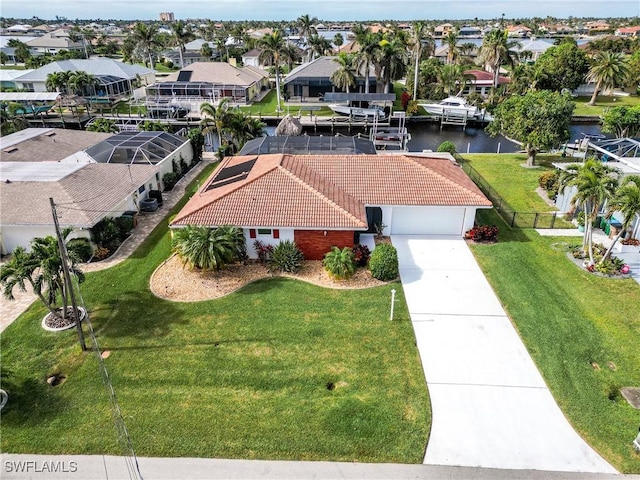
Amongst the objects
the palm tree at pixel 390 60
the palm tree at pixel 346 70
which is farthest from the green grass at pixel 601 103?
the palm tree at pixel 346 70

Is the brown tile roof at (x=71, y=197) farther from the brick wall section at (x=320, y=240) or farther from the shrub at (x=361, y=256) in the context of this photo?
the shrub at (x=361, y=256)

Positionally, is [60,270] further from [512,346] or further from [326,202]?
[512,346]

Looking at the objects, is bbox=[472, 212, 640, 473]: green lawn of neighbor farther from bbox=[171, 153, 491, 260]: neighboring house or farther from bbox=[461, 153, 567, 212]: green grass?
bbox=[461, 153, 567, 212]: green grass

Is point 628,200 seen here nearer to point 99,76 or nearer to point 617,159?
point 617,159

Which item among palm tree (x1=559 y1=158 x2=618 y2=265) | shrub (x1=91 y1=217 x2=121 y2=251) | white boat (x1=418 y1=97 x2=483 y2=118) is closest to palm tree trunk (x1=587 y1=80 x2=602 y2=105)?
white boat (x1=418 y1=97 x2=483 y2=118)

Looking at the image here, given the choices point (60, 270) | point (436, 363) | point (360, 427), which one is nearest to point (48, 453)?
point (60, 270)

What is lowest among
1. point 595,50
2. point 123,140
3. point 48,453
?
point 48,453
